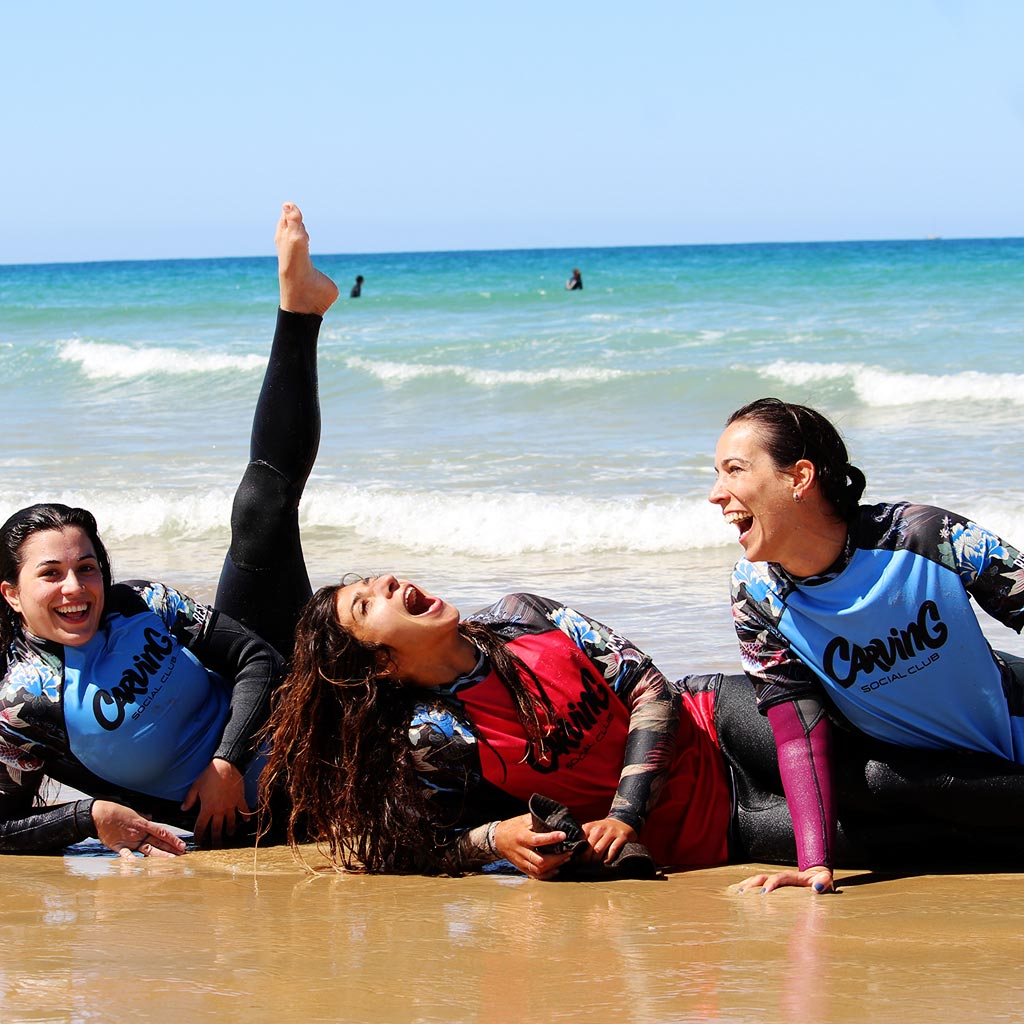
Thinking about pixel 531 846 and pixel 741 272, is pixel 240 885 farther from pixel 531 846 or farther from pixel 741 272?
pixel 741 272

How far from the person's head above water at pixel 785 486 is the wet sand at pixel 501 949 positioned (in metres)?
0.84

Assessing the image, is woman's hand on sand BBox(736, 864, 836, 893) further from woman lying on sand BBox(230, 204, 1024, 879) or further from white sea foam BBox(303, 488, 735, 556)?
white sea foam BBox(303, 488, 735, 556)

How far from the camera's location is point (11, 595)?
13.0 feet

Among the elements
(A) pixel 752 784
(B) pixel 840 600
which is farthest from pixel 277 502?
(B) pixel 840 600

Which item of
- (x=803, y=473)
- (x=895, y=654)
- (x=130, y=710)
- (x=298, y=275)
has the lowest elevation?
(x=130, y=710)

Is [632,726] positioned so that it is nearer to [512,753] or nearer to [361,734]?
[512,753]

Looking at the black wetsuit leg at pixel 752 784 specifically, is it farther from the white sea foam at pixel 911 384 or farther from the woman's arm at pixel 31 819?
the white sea foam at pixel 911 384

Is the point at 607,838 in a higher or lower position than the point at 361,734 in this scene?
lower

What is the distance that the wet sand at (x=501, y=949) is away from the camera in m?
2.63

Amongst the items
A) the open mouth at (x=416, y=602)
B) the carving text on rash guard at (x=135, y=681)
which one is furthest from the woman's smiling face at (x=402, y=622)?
the carving text on rash guard at (x=135, y=681)

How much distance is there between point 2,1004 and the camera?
106 inches

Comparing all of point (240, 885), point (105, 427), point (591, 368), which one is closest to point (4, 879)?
point (240, 885)

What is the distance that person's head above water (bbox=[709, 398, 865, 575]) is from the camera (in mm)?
3326

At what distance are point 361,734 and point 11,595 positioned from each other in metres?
1.14
